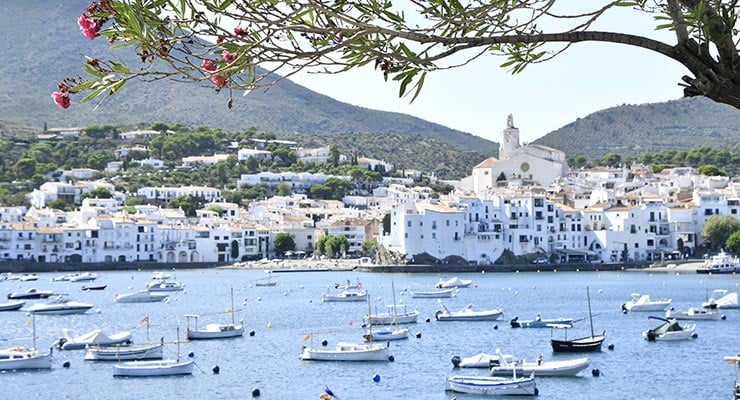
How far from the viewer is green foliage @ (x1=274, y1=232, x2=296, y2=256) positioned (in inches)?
2835

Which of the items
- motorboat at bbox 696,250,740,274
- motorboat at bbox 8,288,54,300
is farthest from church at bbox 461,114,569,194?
motorboat at bbox 8,288,54,300

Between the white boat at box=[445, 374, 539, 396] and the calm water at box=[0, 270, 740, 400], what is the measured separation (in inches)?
10.7

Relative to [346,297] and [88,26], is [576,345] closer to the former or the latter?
[346,297]

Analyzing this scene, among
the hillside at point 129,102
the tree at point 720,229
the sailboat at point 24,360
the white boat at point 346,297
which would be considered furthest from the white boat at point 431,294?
the hillside at point 129,102

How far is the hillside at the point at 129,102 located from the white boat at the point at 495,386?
112540 millimetres

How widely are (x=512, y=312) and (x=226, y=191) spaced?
56852 mm

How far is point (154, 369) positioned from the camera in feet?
76.4

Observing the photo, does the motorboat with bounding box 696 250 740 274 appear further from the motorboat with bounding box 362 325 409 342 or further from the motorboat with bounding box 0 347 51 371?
the motorboat with bounding box 0 347 51 371

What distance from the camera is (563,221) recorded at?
66500 millimetres

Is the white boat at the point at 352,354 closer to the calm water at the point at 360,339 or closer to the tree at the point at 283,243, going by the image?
the calm water at the point at 360,339

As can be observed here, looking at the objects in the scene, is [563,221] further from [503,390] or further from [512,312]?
[503,390]

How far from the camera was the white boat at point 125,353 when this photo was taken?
25.4 meters

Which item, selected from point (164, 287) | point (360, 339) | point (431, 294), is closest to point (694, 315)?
point (360, 339)

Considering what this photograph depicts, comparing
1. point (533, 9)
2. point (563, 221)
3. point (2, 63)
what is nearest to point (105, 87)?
point (533, 9)
